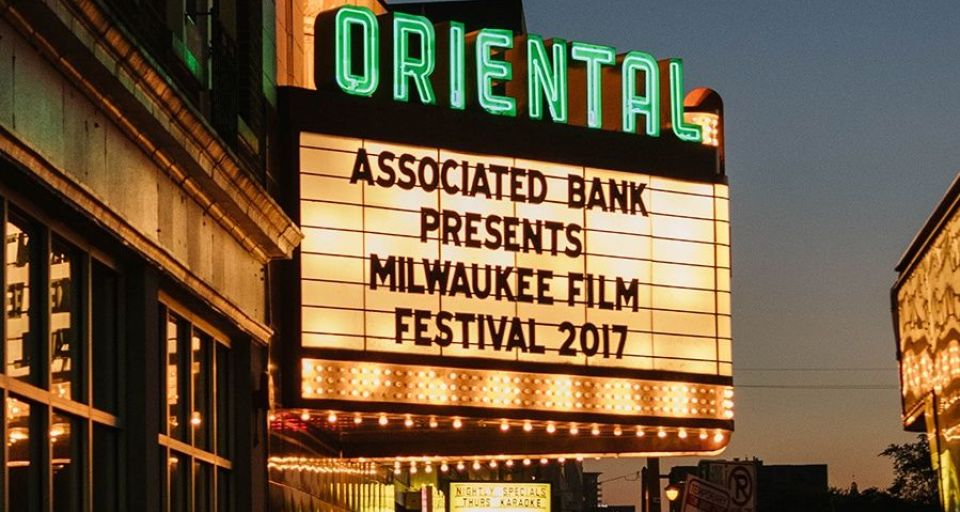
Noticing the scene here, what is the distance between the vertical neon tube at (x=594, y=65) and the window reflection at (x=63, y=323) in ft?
44.4

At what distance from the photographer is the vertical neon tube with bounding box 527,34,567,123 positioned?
85.7 ft

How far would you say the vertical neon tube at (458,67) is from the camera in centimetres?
2531

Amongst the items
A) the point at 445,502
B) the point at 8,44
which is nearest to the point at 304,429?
the point at 8,44

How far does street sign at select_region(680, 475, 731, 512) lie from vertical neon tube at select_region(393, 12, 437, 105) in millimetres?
6273

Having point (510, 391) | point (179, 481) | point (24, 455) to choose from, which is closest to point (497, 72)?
point (510, 391)

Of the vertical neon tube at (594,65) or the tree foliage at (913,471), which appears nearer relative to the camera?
the vertical neon tube at (594,65)

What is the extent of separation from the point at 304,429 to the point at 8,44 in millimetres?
14126

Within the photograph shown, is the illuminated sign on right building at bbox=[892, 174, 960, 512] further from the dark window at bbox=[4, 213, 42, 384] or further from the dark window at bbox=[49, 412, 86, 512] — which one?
the dark window at bbox=[4, 213, 42, 384]

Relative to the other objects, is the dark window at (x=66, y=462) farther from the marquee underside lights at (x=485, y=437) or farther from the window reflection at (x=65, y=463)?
the marquee underside lights at (x=485, y=437)

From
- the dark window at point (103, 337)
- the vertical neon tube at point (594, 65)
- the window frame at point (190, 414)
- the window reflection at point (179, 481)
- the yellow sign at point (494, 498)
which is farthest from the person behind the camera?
the yellow sign at point (494, 498)

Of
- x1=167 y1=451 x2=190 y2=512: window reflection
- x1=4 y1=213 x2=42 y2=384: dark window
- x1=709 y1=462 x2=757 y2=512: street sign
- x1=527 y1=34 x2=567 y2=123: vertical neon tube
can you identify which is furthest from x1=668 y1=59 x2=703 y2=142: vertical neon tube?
x1=4 y1=213 x2=42 y2=384: dark window

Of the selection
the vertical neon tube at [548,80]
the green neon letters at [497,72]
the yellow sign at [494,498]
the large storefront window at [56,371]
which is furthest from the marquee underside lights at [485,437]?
the yellow sign at [494,498]

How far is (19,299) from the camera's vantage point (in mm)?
12766

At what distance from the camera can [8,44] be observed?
38.7 ft
